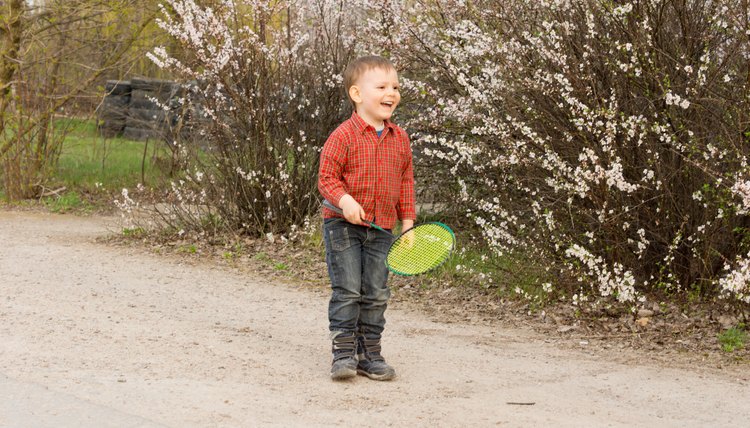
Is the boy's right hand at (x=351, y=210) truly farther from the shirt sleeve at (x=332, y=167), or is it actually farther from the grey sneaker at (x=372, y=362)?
the grey sneaker at (x=372, y=362)

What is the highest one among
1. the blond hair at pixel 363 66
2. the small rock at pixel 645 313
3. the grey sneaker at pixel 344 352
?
the blond hair at pixel 363 66

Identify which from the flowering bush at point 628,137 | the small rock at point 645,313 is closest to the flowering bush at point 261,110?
the flowering bush at point 628,137

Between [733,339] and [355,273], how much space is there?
273 centimetres

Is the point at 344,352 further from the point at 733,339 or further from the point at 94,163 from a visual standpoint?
the point at 94,163

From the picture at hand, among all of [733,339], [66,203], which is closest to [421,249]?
[733,339]

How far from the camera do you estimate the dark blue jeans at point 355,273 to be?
17.8ft

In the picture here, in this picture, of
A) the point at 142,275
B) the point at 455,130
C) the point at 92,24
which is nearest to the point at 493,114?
the point at 455,130

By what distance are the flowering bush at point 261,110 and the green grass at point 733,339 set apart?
189 inches

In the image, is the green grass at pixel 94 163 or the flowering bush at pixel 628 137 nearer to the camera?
the flowering bush at pixel 628 137

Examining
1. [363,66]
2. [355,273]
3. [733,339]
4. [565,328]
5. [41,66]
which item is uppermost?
[41,66]

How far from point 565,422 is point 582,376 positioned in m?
1.06

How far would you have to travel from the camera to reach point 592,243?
7129 mm

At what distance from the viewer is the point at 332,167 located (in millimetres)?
5371

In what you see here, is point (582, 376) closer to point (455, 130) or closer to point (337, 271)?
point (337, 271)
